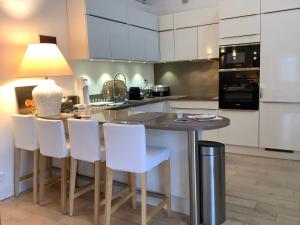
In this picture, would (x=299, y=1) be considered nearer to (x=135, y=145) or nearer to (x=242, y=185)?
(x=242, y=185)

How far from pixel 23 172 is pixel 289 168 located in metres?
3.39

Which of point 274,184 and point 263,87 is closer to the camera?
point 274,184

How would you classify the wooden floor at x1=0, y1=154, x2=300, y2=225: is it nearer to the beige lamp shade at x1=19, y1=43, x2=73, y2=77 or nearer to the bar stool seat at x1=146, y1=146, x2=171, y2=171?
the bar stool seat at x1=146, y1=146, x2=171, y2=171

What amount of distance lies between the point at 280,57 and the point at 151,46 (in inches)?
82.6

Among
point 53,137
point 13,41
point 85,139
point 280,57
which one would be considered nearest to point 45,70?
point 13,41

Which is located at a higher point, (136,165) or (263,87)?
(263,87)

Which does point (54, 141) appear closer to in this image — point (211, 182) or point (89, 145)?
point (89, 145)

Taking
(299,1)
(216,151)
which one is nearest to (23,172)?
(216,151)

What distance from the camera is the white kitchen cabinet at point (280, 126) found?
370cm

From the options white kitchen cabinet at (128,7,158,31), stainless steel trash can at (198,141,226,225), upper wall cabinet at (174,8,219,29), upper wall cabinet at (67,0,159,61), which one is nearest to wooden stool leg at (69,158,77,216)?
stainless steel trash can at (198,141,226,225)

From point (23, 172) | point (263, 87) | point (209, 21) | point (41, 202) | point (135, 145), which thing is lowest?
point (41, 202)

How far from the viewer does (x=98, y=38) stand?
139 inches

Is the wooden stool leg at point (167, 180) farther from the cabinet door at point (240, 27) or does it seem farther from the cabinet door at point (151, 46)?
the cabinet door at point (151, 46)

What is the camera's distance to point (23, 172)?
3117 millimetres
